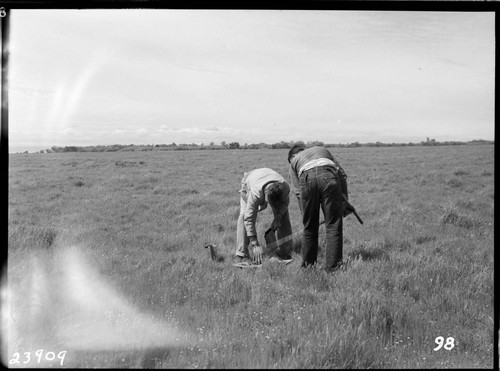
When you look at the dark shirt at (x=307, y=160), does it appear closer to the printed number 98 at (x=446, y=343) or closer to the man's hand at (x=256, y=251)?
the man's hand at (x=256, y=251)

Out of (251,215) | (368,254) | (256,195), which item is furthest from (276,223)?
(368,254)

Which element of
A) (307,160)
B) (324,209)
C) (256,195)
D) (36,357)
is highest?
(307,160)

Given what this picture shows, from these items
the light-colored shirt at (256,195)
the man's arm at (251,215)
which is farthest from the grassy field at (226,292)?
the man's arm at (251,215)

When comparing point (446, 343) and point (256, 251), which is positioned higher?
point (256, 251)

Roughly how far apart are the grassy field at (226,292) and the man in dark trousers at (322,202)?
0.30 meters

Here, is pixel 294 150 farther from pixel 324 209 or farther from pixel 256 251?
pixel 256 251

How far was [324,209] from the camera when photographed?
4621 millimetres

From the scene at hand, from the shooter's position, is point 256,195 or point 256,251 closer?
point 256,251

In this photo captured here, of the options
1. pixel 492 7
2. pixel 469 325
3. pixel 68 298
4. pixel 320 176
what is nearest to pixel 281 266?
pixel 320 176

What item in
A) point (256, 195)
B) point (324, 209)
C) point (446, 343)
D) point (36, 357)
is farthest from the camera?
point (256, 195)

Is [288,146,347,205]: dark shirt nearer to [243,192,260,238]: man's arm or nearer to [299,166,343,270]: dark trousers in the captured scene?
[299,166,343,270]: dark trousers

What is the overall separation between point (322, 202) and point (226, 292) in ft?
5.84

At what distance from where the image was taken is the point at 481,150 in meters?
3.78

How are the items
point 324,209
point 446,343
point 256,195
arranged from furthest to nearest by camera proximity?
point 256,195 → point 324,209 → point 446,343
